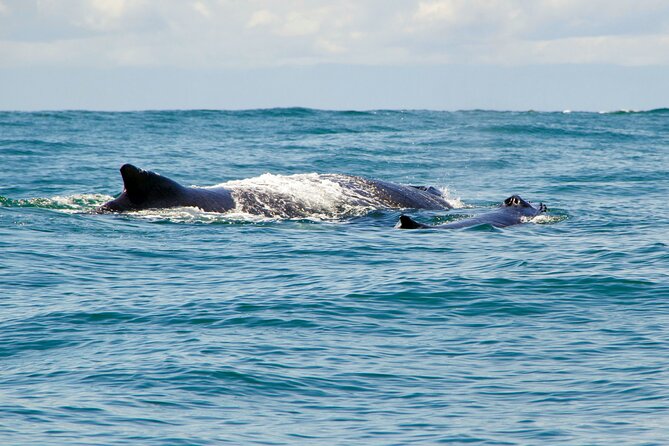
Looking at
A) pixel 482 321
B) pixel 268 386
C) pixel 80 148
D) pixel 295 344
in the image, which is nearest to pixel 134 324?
pixel 295 344

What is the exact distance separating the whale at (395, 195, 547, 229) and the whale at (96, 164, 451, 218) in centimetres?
158

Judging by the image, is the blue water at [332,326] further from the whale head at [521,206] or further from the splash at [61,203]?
the whale head at [521,206]

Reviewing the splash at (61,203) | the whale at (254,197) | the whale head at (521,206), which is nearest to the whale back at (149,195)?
the whale at (254,197)

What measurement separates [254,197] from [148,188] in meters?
1.90

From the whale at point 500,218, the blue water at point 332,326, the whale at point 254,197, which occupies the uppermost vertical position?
the whale at point 254,197

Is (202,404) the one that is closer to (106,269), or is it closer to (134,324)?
(134,324)

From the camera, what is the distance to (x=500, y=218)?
18812mm

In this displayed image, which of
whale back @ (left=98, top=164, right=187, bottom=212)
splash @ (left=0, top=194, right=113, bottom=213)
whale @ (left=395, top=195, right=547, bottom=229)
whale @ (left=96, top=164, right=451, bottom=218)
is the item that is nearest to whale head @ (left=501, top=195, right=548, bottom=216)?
whale @ (left=395, top=195, right=547, bottom=229)

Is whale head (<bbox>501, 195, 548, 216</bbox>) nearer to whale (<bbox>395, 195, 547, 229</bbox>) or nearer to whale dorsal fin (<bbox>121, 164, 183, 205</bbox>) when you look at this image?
whale (<bbox>395, 195, 547, 229</bbox>)

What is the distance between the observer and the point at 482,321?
1173 centimetres

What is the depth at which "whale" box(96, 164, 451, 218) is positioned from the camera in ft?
59.8

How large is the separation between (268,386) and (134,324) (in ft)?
8.23

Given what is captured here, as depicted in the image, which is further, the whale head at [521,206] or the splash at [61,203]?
the splash at [61,203]

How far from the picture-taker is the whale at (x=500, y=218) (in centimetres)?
1759
